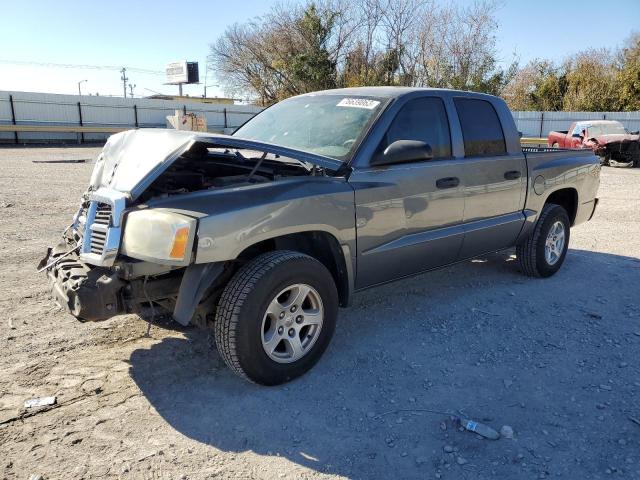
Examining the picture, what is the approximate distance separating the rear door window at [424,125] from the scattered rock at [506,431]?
6.77 feet

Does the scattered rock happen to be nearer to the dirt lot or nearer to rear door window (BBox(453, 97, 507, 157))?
the dirt lot

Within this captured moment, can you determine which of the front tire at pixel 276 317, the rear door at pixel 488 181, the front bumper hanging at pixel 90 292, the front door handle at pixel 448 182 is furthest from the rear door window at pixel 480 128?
the front bumper hanging at pixel 90 292

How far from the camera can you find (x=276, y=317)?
10.5ft

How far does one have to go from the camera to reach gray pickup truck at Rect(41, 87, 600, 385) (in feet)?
9.69

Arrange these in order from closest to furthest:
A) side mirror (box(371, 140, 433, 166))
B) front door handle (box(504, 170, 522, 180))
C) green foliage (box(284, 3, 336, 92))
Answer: side mirror (box(371, 140, 433, 166)), front door handle (box(504, 170, 522, 180)), green foliage (box(284, 3, 336, 92))

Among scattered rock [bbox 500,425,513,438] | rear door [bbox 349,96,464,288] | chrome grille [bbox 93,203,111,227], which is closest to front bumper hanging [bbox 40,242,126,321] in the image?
→ chrome grille [bbox 93,203,111,227]

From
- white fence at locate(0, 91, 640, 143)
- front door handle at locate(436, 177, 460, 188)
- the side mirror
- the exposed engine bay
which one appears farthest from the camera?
white fence at locate(0, 91, 640, 143)

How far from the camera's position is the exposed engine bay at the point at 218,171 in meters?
3.44

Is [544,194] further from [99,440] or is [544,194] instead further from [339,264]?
[99,440]

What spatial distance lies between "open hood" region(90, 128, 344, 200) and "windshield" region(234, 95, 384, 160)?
0.28 meters

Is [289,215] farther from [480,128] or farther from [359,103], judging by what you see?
[480,128]

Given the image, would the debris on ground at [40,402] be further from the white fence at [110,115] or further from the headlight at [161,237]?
the white fence at [110,115]

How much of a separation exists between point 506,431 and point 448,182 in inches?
80.4

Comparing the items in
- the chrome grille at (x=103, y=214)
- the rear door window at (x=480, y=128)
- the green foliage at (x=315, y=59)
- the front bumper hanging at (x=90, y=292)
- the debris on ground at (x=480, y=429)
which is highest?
the green foliage at (x=315, y=59)
